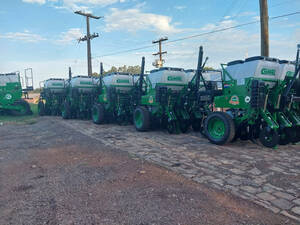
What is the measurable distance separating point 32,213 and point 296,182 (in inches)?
170

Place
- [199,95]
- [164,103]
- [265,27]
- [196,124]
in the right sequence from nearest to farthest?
1. [199,95]
2. [164,103]
3. [196,124]
4. [265,27]

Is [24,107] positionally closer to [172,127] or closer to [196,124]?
[172,127]

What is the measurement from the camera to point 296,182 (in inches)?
173

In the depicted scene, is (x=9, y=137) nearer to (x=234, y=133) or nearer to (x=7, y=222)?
(x=7, y=222)

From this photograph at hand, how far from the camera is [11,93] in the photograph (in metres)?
16.9

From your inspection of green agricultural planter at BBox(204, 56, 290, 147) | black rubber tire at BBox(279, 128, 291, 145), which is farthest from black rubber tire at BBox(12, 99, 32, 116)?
black rubber tire at BBox(279, 128, 291, 145)

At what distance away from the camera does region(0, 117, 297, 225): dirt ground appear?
10.5ft

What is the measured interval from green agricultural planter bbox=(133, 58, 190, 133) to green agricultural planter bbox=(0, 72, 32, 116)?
1080cm

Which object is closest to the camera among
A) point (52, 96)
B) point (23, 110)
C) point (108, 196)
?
point (108, 196)

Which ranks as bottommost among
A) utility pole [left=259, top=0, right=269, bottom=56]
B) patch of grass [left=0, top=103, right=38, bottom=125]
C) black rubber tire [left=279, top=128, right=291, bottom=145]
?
patch of grass [left=0, top=103, right=38, bottom=125]

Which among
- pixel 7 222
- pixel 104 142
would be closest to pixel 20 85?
pixel 104 142

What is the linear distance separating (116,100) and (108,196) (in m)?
8.85

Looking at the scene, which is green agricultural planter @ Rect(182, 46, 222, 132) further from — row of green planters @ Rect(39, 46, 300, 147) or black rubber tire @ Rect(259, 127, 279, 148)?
black rubber tire @ Rect(259, 127, 279, 148)

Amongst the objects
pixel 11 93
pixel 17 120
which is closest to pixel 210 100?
pixel 17 120
